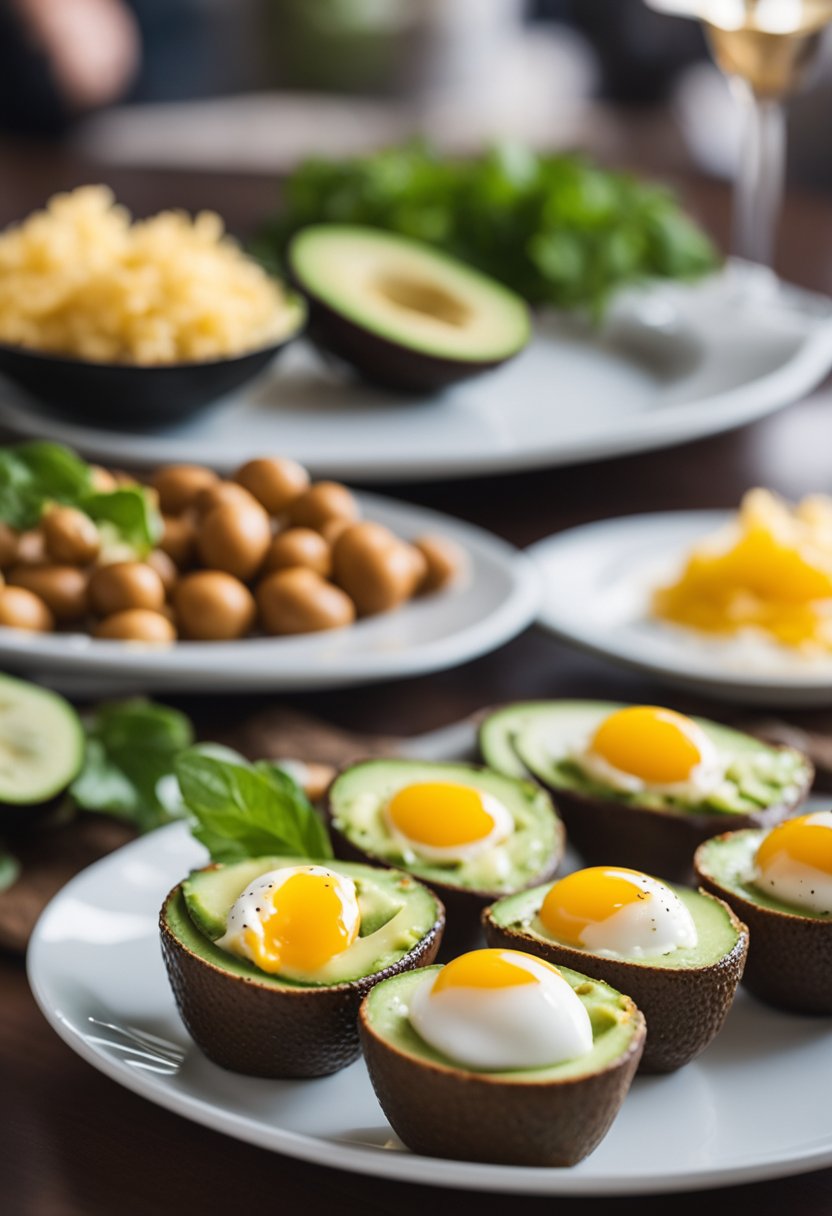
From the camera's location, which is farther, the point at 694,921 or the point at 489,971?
the point at 694,921

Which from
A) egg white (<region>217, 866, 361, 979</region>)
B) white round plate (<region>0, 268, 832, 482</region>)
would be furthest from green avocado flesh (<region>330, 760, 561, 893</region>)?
white round plate (<region>0, 268, 832, 482</region>)

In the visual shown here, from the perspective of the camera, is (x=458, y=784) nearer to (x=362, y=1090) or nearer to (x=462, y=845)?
(x=462, y=845)

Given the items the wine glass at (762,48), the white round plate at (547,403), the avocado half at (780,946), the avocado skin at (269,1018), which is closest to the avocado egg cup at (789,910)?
the avocado half at (780,946)

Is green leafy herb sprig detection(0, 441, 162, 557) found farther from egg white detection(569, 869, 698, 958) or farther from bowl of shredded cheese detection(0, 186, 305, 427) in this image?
egg white detection(569, 869, 698, 958)

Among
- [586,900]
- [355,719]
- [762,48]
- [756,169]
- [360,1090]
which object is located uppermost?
[762,48]

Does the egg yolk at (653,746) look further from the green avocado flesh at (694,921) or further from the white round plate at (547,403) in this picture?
the white round plate at (547,403)

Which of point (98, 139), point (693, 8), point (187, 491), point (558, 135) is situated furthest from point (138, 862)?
point (558, 135)

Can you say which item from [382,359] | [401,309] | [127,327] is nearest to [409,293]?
[401,309]
